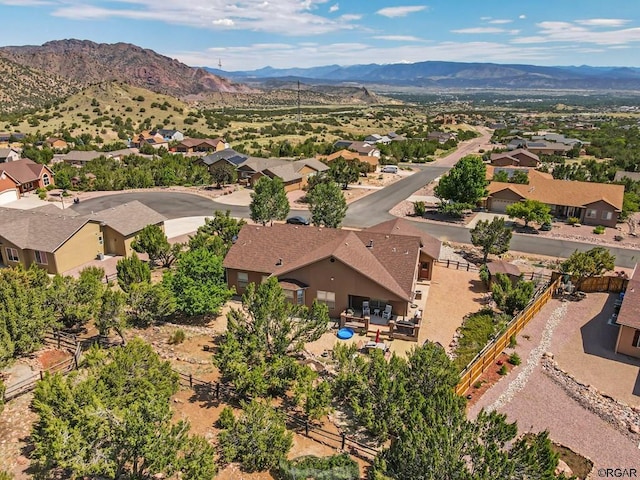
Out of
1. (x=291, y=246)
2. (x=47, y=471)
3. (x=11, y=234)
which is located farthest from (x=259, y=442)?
(x=11, y=234)

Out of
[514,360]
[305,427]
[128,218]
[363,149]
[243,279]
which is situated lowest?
[514,360]

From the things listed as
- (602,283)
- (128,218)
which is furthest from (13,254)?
(602,283)

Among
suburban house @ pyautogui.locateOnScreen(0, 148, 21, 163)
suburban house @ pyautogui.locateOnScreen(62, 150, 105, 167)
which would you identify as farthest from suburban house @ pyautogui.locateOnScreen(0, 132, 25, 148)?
suburban house @ pyautogui.locateOnScreen(62, 150, 105, 167)

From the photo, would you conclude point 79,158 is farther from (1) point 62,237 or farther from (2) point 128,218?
(1) point 62,237

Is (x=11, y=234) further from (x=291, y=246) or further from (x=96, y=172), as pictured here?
(x=96, y=172)

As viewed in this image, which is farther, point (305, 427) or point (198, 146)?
point (198, 146)

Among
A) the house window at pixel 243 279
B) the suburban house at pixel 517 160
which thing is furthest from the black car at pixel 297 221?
the suburban house at pixel 517 160

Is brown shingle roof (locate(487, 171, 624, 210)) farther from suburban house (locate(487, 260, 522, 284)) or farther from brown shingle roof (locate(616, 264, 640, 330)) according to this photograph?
brown shingle roof (locate(616, 264, 640, 330))
